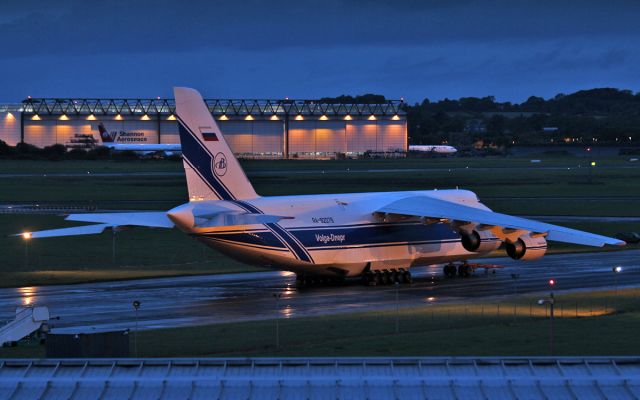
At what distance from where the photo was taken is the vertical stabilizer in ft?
171

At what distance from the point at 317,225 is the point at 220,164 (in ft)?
18.8

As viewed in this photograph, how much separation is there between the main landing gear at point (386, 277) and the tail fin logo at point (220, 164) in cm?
968

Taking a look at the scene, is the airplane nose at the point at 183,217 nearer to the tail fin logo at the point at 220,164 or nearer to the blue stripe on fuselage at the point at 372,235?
the tail fin logo at the point at 220,164

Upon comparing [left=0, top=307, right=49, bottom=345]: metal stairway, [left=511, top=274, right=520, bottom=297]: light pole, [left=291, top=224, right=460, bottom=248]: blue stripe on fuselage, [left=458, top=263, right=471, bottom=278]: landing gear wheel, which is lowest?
[left=511, top=274, right=520, bottom=297]: light pole

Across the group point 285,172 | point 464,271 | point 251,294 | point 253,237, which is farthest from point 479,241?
point 285,172

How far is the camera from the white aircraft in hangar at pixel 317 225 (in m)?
51.5

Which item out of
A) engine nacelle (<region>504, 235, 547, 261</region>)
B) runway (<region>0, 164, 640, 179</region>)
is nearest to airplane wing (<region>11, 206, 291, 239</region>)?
engine nacelle (<region>504, 235, 547, 261</region>)

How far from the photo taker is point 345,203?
57.1 meters

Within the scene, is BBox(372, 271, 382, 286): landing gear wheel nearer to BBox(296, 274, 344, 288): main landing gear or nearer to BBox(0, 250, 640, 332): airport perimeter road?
BBox(0, 250, 640, 332): airport perimeter road

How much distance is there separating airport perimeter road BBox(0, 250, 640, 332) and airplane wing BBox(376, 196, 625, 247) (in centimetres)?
351

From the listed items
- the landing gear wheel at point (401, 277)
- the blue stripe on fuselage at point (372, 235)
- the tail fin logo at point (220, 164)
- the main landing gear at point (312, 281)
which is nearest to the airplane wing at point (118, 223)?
the tail fin logo at point (220, 164)

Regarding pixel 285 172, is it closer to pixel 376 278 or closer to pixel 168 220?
pixel 376 278

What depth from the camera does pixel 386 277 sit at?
190ft

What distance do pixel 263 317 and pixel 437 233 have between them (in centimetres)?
1592
